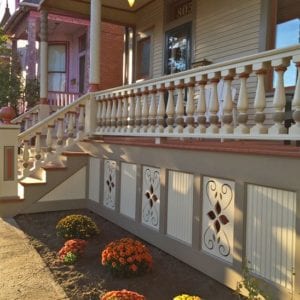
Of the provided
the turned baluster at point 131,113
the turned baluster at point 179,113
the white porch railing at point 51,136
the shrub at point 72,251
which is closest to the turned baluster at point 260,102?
the turned baluster at point 179,113

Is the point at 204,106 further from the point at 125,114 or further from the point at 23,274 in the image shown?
the point at 23,274

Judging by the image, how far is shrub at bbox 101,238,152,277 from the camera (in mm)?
4270

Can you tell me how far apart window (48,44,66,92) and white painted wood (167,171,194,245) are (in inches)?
450

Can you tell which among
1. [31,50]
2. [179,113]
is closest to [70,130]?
[179,113]

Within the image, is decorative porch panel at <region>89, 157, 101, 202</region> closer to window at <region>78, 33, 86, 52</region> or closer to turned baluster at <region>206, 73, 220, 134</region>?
turned baluster at <region>206, 73, 220, 134</region>

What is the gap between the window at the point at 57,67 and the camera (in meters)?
15.5

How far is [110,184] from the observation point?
22.0 feet

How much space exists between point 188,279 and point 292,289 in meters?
1.25

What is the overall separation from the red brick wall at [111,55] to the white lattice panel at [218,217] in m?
9.78

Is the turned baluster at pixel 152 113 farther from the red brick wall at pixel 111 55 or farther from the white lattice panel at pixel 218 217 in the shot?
the red brick wall at pixel 111 55

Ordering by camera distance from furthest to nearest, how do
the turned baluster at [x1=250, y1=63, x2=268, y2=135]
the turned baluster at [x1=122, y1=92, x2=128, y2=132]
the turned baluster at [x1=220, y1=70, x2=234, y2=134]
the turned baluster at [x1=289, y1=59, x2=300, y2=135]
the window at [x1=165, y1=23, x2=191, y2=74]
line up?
the window at [x1=165, y1=23, x2=191, y2=74]
the turned baluster at [x1=122, y1=92, x2=128, y2=132]
the turned baluster at [x1=220, y1=70, x2=234, y2=134]
the turned baluster at [x1=250, y1=63, x2=268, y2=135]
the turned baluster at [x1=289, y1=59, x2=300, y2=135]

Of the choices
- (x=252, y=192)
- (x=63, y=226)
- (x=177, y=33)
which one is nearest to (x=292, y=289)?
(x=252, y=192)

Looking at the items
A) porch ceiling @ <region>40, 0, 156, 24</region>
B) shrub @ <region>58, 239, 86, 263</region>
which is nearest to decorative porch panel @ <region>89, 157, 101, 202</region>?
shrub @ <region>58, 239, 86, 263</region>

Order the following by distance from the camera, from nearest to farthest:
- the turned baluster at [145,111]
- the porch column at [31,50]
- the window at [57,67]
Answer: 1. the turned baluster at [145,111]
2. the porch column at [31,50]
3. the window at [57,67]
